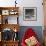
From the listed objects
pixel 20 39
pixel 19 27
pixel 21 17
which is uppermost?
pixel 21 17

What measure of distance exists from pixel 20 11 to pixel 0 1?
2.97 ft

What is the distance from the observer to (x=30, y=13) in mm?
6336

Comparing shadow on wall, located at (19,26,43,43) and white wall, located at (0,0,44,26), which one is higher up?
white wall, located at (0,0,44,26)

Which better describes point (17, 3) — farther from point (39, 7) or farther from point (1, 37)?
point (1, 37)

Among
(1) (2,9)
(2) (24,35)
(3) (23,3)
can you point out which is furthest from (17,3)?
(2) (24,35)

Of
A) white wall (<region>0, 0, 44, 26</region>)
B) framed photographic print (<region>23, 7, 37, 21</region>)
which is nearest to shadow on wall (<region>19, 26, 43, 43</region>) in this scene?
white wall (<region>0, 0, 44, 26</region>)

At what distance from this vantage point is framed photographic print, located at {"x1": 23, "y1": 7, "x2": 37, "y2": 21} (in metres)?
6.30

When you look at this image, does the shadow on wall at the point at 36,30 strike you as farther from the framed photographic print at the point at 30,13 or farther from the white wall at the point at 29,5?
the framed photographic print at the point at 30,13

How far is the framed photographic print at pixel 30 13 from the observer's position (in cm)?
630

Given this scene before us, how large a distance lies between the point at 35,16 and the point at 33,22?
0.25m

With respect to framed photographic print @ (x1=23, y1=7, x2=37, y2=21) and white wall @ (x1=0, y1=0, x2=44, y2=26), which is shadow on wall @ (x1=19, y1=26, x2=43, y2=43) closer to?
white wall @ (x1=0, y1=0, x2=44, y2=26)

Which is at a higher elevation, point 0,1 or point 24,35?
point 0,1

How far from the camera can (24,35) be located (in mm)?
6086

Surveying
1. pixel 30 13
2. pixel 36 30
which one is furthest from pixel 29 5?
pixel 36 30
